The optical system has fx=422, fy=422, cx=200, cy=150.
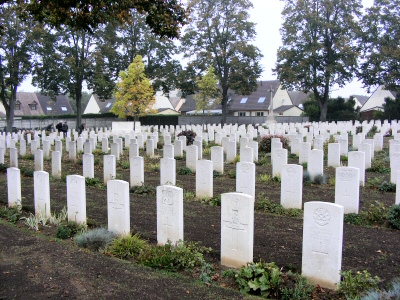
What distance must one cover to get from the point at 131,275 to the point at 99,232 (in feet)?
5.56

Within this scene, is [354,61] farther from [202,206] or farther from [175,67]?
[202,206]

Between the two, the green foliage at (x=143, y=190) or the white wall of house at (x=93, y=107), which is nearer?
the green foliage at (x=143, y=190)

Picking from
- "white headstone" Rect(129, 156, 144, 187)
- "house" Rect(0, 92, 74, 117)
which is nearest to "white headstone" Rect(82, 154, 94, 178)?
"white headstone" Rect(129, 156, 144, 187)

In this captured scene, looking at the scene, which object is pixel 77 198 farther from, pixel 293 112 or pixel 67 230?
pixel 293 112

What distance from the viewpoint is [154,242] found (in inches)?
279

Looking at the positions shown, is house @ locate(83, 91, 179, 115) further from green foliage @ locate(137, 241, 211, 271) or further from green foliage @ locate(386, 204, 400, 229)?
green foliage @ locate(137, 241, 211, 271)

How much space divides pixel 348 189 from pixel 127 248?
15.4 feet

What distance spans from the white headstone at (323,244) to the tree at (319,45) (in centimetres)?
3987

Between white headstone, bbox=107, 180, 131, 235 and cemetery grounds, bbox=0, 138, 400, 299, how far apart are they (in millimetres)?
384

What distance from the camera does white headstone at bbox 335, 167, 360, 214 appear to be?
851 cm

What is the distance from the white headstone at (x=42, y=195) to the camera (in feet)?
28.4

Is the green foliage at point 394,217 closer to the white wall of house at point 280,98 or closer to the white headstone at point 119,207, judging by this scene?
the white headstone at point 119,207

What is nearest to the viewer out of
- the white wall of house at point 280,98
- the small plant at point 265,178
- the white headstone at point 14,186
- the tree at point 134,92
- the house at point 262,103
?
the white headstone at point 14,186

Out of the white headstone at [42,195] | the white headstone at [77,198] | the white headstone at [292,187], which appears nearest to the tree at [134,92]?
the white headstone at [42,195]
